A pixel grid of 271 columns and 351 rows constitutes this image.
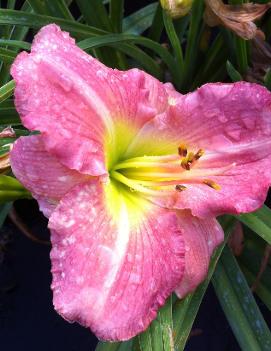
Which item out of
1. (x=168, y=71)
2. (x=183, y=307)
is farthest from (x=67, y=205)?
(x=168, y=71)

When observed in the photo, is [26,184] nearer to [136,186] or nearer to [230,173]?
[136,186]

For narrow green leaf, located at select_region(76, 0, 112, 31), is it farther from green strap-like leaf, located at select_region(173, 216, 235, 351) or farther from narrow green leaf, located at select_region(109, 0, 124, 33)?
green strap-like leaf, located at select_region(173, 216, 235, 351)

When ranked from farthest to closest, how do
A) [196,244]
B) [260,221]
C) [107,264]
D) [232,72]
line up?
1. [232,72]
2. [260,221]
3. [196,244]
4. [107,264]

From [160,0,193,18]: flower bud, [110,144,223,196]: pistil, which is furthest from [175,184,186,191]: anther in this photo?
[160,0,193,18]: flower bud

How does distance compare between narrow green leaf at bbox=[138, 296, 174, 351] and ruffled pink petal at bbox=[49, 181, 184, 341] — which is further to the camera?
narrow green leaf at bbox=[138, 296, 174, 351]

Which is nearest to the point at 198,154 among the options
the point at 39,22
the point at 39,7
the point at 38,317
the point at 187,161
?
the point at 187,161

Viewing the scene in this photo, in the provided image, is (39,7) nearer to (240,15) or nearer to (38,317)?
(240,15)

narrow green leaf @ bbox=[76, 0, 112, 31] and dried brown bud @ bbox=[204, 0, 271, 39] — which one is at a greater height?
dried brown bud @ bbox=[204, 0, 271, 39]

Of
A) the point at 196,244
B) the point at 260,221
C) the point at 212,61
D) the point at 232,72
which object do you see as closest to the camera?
the point at 196,244
